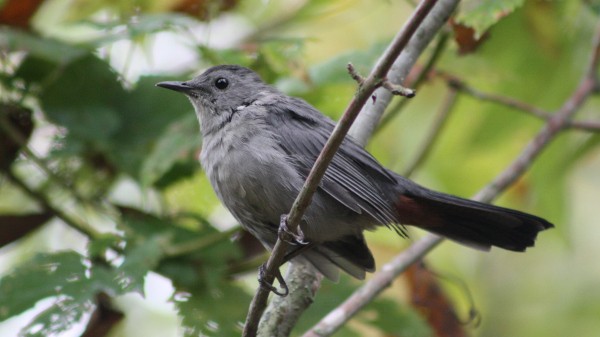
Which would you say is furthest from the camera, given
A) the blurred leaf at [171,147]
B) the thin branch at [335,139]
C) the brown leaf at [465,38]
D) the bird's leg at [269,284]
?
the blurred leaf at [171,147]

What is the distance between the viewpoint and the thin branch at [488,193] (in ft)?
11.3

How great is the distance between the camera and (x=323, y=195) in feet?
11.8

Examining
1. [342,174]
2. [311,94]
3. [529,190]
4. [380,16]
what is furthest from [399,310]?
[380,16]

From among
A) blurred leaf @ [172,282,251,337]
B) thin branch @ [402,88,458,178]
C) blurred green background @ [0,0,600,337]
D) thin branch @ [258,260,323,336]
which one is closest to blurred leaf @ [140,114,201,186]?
blurred green background @ [0,0,600,337]

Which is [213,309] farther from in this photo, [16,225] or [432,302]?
[432,302]

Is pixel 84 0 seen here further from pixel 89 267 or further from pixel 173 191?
pixel 89 267

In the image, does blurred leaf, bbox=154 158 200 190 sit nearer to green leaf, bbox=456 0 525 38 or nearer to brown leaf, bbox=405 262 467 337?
brown leaf, bbox=405 262 467 337

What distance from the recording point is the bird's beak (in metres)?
4.03

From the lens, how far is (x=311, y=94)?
405 cm

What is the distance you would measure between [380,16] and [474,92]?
1449 millimetres

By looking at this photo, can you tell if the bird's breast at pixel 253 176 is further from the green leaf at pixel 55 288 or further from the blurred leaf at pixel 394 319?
the blurred leaf at pixel 394 319

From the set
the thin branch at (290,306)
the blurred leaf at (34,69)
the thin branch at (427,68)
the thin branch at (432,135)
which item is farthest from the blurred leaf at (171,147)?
the thin branch at (432,135)

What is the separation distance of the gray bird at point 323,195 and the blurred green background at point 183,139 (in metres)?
0.25

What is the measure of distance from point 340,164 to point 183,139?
85 cm
